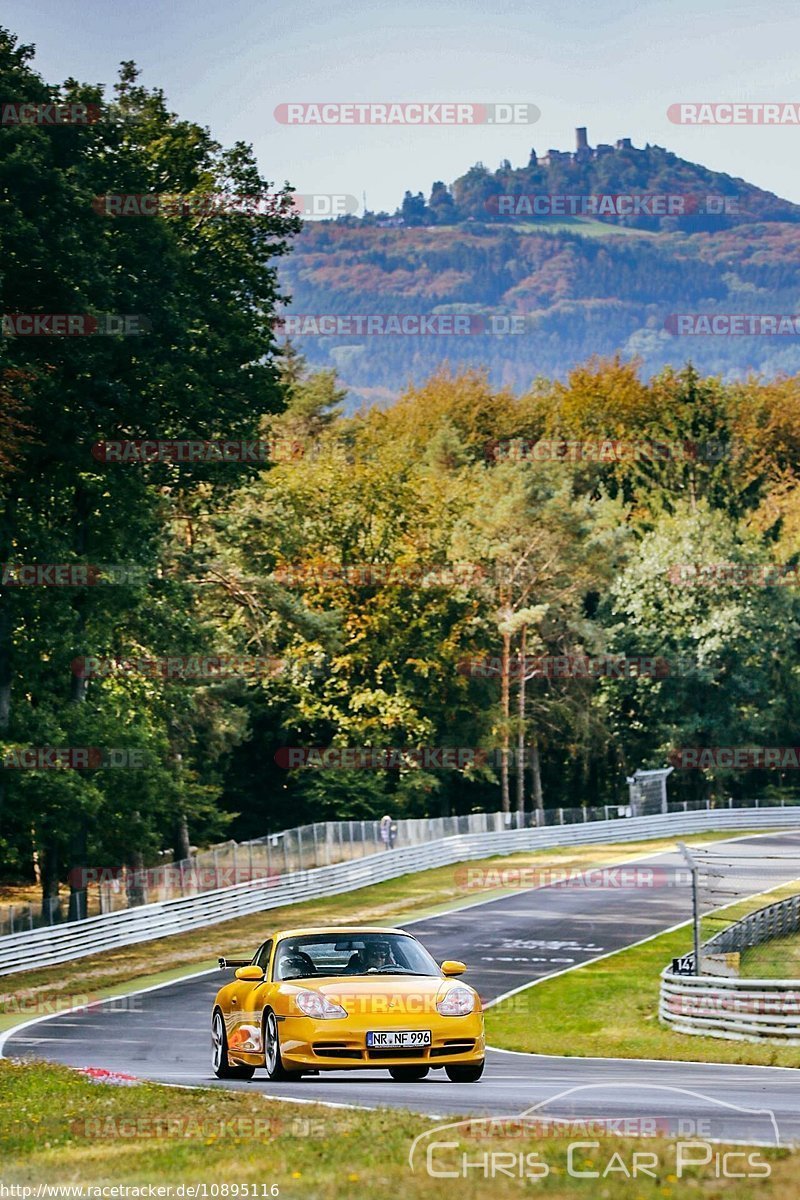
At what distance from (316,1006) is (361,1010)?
0.39 metres

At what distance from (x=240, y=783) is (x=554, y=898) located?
25.4 meters

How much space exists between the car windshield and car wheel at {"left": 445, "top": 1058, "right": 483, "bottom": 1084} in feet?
2.90

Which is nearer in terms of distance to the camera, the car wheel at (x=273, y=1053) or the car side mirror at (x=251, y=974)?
the car wheel at (x=273, y=1053)

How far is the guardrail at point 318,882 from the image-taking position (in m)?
41.2

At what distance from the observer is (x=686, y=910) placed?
49.7 meters

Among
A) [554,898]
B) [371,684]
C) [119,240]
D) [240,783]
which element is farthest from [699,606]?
[119,240]

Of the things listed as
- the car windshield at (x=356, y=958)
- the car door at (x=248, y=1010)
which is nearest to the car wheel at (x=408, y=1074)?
the car windshield at (x=356, y=958)

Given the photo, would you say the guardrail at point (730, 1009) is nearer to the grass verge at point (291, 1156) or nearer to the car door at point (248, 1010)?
the car door at point (248, 1010)

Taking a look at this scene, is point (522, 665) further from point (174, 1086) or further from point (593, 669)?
point (174, 1086)

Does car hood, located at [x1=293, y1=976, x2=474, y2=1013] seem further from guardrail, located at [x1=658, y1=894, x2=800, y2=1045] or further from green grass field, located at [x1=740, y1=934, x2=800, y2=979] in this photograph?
green grass field, located at [x1=740, y1=934, x2=800, y2=979]

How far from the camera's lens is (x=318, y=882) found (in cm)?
5438

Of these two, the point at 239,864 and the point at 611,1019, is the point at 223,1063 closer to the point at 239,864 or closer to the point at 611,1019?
the point at 611,1019

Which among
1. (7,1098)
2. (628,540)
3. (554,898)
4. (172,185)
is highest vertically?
(172,185)

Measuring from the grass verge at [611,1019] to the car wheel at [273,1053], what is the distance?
10.3 m
